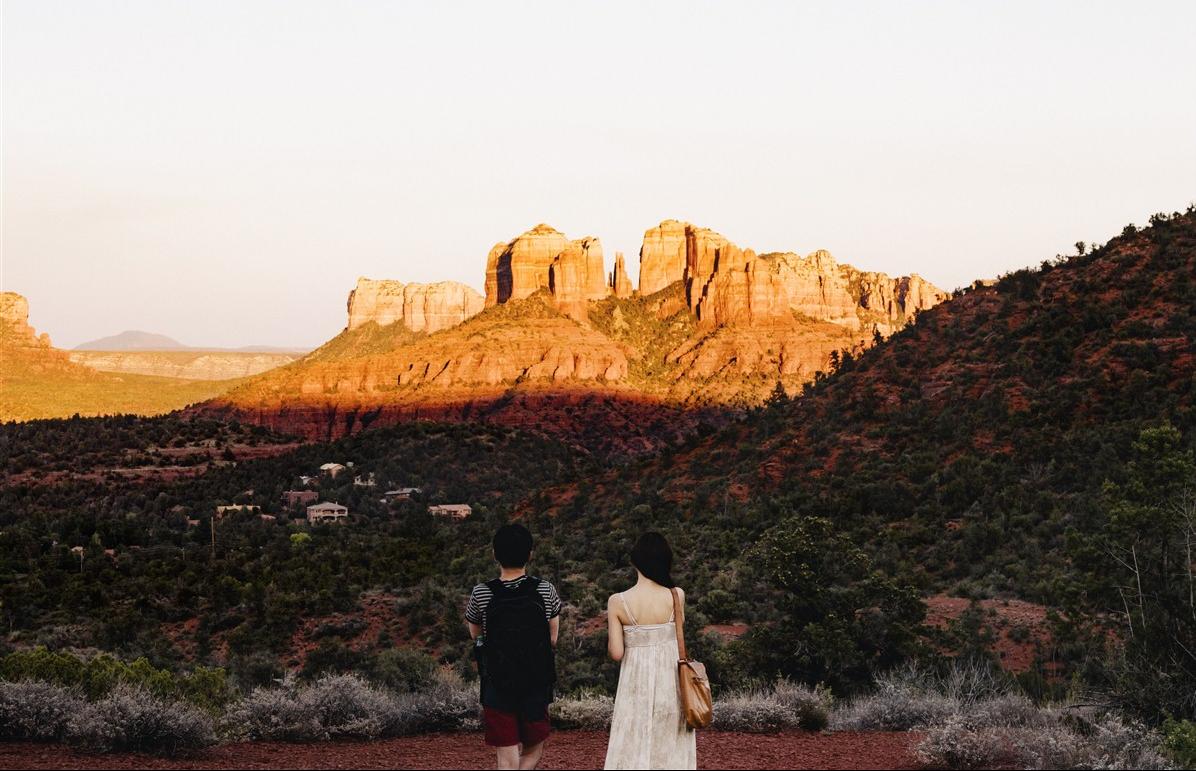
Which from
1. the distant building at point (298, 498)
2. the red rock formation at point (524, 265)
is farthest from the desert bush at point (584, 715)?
the red rock formation at point (524, 265)

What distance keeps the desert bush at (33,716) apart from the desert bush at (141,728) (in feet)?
1.39

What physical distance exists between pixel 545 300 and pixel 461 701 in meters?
124

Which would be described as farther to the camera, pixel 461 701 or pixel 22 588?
pixel 22 588

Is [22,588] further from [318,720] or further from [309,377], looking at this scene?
[309,377]

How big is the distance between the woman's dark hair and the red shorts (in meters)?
1.19

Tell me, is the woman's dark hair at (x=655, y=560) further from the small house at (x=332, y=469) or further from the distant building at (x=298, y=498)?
the small house at (x=332, y=469)

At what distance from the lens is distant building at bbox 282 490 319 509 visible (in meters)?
61.9

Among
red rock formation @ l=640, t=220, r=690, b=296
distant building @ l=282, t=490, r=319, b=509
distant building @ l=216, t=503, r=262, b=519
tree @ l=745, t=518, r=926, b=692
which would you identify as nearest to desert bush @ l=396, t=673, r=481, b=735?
tree @ l=745, t=518, r=926, b=692

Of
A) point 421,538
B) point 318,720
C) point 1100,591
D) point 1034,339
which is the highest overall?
point 1034,339

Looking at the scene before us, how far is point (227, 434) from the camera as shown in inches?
3322

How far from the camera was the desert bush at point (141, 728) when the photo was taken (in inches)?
372

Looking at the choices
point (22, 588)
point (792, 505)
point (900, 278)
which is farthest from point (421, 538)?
point (900, 278)

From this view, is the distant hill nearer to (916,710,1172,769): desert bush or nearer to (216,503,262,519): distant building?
(916,710,1172,769): desert bush

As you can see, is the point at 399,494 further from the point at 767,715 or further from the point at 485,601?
the point at 485,601
